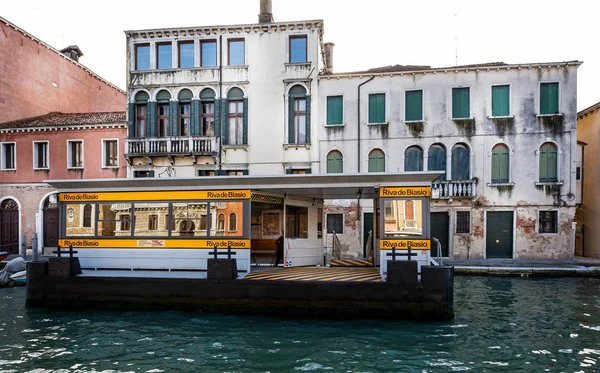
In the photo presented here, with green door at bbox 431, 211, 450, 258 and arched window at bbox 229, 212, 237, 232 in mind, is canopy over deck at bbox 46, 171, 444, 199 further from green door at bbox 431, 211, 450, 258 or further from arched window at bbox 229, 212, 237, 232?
green door at bbox 431, 211, 450, 258

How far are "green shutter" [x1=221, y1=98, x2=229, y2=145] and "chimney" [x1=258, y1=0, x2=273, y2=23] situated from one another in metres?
4.97

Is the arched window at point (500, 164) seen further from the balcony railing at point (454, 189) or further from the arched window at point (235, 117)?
the arched window at point (235, 117)

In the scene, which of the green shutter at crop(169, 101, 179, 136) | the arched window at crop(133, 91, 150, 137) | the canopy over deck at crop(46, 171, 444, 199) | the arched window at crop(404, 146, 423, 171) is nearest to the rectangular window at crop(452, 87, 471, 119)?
the arched window at crop(404, 146, 423, 171)

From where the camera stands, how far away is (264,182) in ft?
40.1

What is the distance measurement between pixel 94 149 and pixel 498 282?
2088 cm

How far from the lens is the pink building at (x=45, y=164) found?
24.3 metres

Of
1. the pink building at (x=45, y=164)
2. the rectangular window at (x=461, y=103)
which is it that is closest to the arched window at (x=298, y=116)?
the rectangular window at (x=461, y=103)

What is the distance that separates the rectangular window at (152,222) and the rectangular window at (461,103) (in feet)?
51.1

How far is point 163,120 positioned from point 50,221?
8254 millimetres

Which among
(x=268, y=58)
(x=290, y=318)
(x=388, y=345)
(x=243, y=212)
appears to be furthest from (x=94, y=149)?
(x=388, y=345)

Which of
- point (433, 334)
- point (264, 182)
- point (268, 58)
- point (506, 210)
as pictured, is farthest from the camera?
point (268, 58)

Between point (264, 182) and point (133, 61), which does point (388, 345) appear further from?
point (133, 61)

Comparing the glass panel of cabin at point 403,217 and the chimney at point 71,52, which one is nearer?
the glass panel of cabin at point 403,217

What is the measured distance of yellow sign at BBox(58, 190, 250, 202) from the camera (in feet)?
Answer: 40.7
